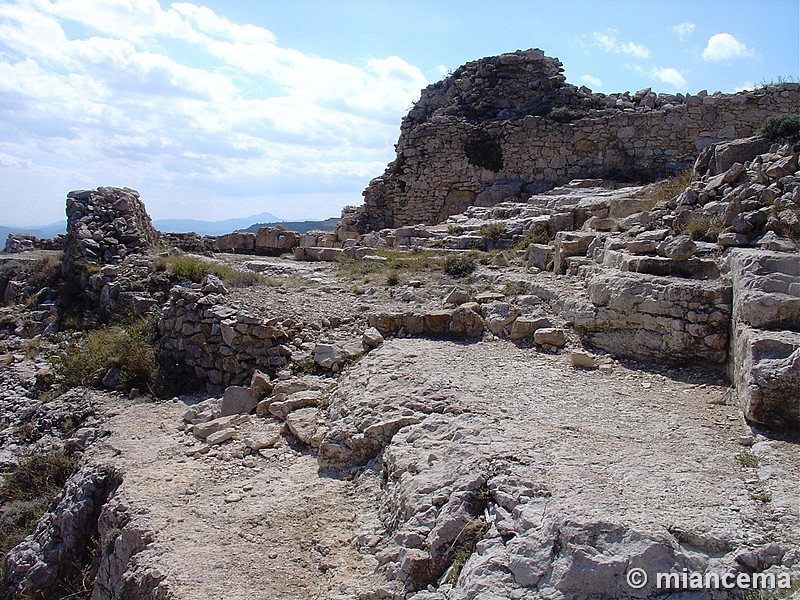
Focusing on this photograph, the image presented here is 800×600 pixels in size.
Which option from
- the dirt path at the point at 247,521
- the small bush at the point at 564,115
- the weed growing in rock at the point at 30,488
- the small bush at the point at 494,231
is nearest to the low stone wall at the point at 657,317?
the dirt path at the point at 247,521

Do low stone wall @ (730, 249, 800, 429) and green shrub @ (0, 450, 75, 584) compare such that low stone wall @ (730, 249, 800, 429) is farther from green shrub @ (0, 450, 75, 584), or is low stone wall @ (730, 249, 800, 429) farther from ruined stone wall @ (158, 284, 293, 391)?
green shrub @ (0, 450, 75, 584)

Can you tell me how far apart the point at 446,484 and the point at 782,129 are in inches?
254

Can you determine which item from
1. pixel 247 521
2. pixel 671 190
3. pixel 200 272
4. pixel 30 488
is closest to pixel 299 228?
pixel 200 272

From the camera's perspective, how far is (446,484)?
3887 mm

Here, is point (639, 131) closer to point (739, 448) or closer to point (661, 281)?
point (661, 281)

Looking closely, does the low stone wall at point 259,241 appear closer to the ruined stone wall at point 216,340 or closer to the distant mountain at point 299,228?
the distant mountain at point 299,228

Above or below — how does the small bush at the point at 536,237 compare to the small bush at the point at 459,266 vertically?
above

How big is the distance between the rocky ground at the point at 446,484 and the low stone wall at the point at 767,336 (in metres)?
0.22

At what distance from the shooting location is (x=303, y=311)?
815 cm

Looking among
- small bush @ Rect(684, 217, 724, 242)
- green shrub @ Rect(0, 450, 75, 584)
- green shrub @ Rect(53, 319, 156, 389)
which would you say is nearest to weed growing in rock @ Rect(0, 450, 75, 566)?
green shrub @ Rect(0, 450, 75, 584)

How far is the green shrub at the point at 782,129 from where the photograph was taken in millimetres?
7301

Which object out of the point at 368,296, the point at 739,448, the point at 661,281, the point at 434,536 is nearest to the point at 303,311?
the point at 368,296

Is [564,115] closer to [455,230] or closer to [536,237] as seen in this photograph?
[455,230]

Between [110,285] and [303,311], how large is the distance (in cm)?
414
